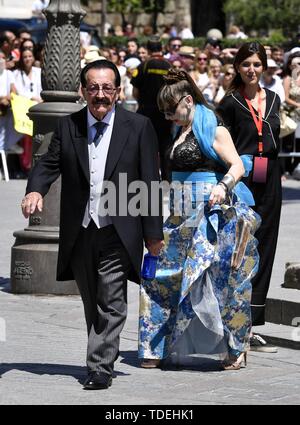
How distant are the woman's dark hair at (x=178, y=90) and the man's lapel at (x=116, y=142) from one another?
30.6 inches

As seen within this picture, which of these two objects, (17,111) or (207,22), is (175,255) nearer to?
(17,111)

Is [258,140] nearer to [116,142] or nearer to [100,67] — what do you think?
[116,142]

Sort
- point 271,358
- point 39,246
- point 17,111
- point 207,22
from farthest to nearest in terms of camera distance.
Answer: point 207,22, point 17,111, point 39,246, point 271,358

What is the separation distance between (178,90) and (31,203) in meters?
1.37

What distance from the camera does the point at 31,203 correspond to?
748cm

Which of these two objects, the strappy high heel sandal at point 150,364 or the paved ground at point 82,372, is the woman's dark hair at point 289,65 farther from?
the strappy high heel sandal at point 150,364

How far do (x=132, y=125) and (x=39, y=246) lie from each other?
11.5 feet

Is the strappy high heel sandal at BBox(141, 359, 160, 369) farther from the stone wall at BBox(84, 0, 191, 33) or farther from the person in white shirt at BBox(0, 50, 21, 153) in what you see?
the stone wall at BBox(84, 0, 191, 33)

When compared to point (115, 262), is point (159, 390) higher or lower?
lower

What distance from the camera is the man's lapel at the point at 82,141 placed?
7557 millimetres

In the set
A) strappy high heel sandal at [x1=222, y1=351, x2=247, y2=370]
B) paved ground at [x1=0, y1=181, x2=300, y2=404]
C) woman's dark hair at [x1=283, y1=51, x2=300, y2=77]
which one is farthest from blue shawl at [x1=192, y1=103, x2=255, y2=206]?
woman's dark hair at [x1=283, y1=51, x2=300, y2=77]

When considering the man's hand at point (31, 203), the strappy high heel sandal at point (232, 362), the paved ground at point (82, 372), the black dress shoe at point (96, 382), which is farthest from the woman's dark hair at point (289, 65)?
the black dress shoe at point (96, 382)

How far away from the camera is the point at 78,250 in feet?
25.0

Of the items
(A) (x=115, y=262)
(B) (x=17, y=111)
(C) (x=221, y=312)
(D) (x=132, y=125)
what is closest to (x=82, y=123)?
(D) (x=132, y=125)
